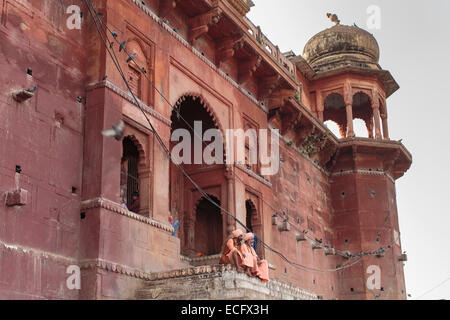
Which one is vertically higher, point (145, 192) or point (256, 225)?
point (256, 225)

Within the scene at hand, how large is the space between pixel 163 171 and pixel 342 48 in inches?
440

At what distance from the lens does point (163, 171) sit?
33.3 ft

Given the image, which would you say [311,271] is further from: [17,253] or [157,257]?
[17,253]

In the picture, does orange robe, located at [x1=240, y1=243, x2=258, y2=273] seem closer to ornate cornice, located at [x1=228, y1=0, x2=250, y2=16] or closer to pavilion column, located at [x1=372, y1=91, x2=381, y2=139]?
ornate cornice, located at [x1=228, y1=0, x2=250, y2=16]

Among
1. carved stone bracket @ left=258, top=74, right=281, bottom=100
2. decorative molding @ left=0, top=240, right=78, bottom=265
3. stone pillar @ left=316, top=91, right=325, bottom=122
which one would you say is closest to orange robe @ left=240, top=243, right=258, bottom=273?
decorative molding @ left=0, top=240, right=78, bottom=265

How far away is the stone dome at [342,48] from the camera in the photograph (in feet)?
64.2

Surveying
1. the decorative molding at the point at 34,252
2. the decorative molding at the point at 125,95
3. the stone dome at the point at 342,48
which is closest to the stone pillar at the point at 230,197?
the decorative molding at the point at 125,95

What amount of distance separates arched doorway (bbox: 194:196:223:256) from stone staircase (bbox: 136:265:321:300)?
4.45m

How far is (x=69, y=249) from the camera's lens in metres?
8.49

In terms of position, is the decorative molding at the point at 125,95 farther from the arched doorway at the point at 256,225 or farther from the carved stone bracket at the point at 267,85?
the carved stone bracket at the point at 267,85

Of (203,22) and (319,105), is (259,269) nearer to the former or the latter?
(203,22)

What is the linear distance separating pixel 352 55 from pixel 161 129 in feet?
35.1

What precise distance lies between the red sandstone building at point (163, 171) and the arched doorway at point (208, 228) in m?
0.03

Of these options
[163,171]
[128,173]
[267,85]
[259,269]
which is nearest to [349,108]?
[267,85]
